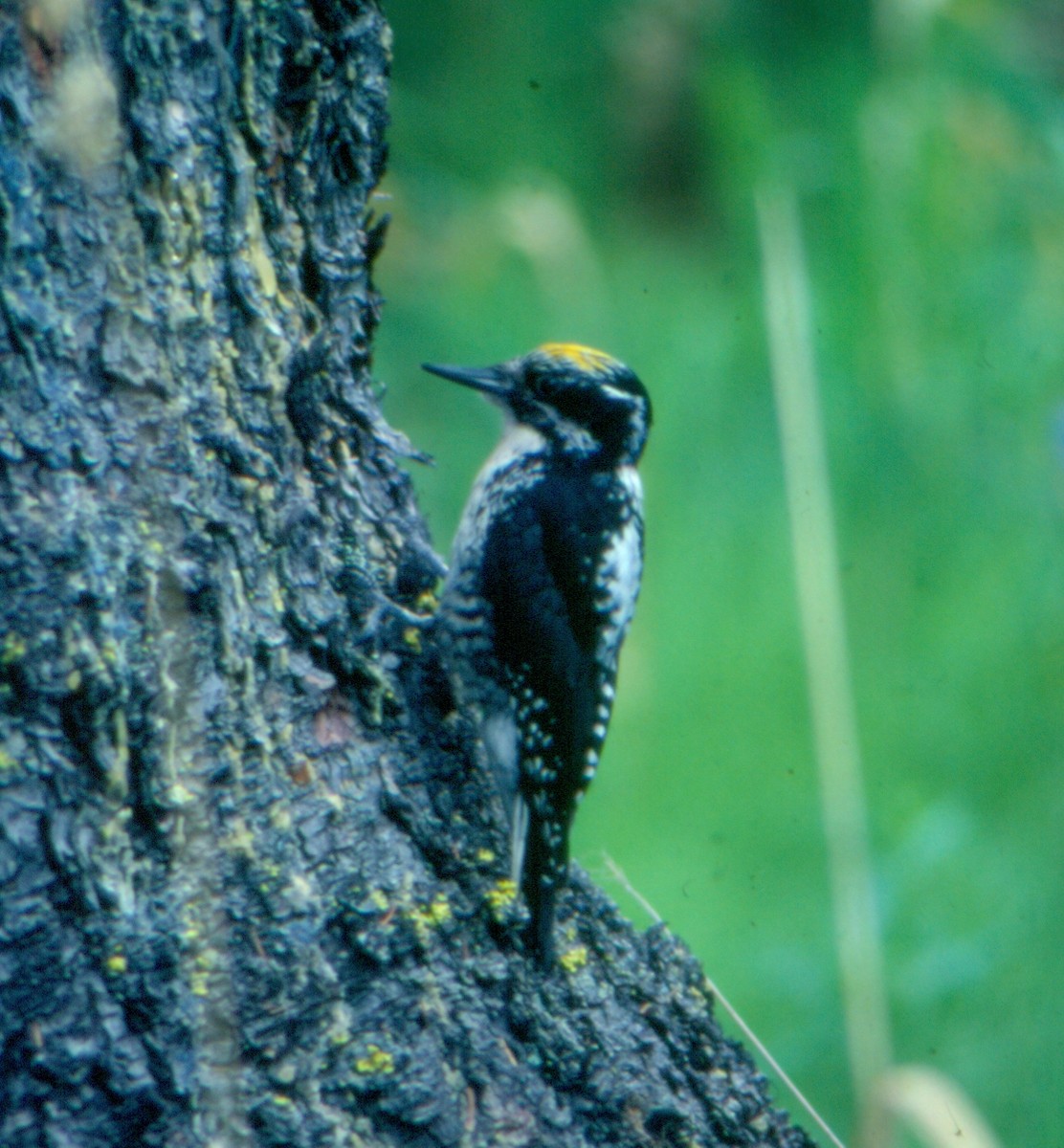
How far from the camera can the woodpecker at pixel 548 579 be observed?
7.70 ft

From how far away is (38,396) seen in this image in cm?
159

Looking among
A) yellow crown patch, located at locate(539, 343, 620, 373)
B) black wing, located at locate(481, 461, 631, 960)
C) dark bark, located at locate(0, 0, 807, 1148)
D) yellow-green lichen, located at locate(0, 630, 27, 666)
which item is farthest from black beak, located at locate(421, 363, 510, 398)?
yellow-green lichen, located at locate(0, 630, 27, 666)

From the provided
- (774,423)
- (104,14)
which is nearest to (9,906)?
(104,14)

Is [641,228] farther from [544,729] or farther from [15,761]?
[15,761]

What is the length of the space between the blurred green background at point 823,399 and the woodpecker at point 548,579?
737 mm

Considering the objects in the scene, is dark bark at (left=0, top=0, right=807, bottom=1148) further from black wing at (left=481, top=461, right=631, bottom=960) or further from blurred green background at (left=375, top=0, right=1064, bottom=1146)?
blurred green background at (left=375, top=0, right=1064, bottom=1146)

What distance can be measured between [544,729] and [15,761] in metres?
1.19

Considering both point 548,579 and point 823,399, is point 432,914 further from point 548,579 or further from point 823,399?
point 823,399

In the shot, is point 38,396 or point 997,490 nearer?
point 38,396

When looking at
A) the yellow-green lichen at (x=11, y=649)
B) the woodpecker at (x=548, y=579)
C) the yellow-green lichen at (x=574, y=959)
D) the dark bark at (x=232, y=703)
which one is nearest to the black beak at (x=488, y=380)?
the woodpecker at (x=548, y=579)

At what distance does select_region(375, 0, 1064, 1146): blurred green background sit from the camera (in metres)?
Answer: 3.47

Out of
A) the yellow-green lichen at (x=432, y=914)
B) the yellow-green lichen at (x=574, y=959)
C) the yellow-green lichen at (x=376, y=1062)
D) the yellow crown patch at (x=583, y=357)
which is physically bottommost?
the yellow-green lichen at (x=376, y=1062)

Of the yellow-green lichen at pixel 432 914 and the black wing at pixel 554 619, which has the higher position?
the black wing at pixel 554 619

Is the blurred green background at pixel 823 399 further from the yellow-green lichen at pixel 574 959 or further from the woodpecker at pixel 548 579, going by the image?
the yellow-green lichen at pixel 574 959
